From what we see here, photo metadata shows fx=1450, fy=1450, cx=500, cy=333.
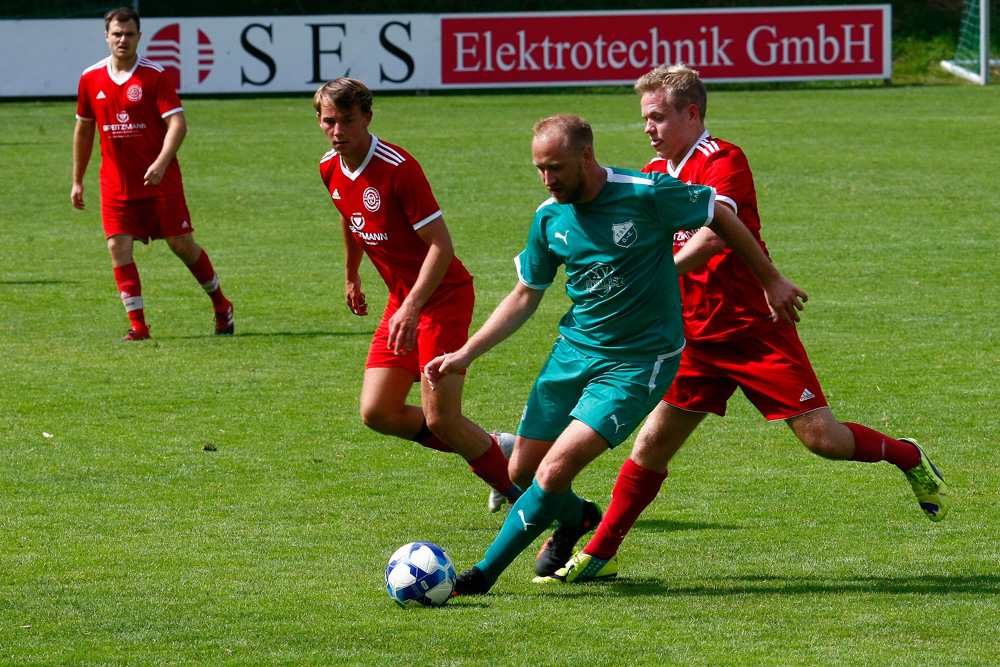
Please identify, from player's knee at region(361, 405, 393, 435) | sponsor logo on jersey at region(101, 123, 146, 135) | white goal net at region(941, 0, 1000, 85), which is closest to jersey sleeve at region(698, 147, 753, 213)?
A: player's knee at region(361, 405, 393, 435)

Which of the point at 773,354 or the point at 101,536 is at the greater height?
the point at 773,354

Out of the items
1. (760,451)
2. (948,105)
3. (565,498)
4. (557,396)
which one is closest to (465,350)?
(557,396)

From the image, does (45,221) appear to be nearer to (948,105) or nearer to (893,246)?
(893,246)

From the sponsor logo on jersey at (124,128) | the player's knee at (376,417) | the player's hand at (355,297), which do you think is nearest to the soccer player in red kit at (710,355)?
the player's knee at (376,417)

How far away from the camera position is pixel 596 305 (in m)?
5.13

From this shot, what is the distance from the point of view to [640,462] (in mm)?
5656

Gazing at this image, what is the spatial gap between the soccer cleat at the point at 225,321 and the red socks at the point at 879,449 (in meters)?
6.26

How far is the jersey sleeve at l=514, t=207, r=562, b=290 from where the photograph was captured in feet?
16.9

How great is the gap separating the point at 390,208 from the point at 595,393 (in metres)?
1.48

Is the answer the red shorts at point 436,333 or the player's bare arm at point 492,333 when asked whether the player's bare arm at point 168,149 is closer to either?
the red shorts at point 436,333

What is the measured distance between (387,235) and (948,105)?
75.8ft

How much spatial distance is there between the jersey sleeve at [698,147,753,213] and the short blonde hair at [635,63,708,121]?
19 cm

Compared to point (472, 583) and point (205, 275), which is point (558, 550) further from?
point (205, 275)

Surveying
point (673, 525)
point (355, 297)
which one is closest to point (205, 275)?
point (355, 297)
